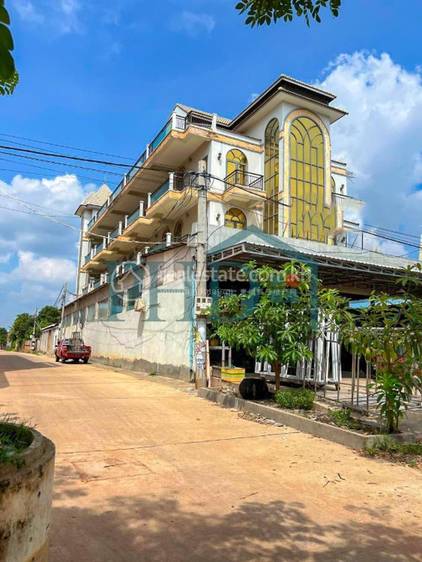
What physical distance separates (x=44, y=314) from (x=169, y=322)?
60.3m

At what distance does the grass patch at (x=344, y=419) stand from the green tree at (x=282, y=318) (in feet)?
4.77

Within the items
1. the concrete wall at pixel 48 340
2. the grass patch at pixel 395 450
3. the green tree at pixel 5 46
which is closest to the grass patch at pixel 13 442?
the green tree at pixel 5 46

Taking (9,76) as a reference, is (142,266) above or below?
above

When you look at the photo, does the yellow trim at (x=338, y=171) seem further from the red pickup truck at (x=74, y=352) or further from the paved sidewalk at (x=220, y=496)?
the paved sidewalk at (x=220, y=496)

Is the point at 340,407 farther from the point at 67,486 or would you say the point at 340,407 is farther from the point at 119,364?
the point at 119,364

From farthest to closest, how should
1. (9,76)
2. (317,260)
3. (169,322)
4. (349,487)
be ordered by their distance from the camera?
(169,322) < (317,260) < (349,487) < (9,76)

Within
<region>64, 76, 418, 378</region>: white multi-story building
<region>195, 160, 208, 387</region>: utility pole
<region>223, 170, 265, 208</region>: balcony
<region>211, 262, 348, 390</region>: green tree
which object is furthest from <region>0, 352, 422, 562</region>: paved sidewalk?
<region>223, 170, 265, 208</region>: balcony

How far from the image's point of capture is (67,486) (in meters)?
4.78

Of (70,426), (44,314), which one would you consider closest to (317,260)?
(70,426)

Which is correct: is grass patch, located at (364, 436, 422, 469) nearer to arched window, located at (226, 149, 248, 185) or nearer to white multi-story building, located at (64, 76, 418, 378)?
white multi-story building, located at (64, 76, 418, 378)

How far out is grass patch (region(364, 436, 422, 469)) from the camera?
6.36 m

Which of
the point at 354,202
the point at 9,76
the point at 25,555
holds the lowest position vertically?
the point at 25,555

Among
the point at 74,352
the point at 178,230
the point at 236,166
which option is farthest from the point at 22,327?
the point at 236,166

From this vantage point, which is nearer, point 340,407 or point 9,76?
point 9,76
